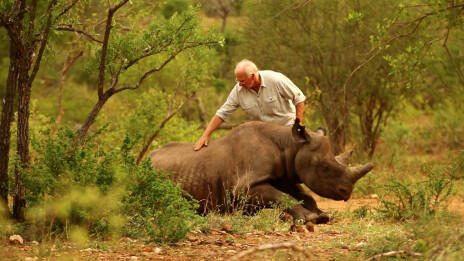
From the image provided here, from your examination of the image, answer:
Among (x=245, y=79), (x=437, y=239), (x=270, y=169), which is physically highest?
(x=245, y=79)

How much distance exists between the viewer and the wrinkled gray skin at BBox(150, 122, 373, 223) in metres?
8.62

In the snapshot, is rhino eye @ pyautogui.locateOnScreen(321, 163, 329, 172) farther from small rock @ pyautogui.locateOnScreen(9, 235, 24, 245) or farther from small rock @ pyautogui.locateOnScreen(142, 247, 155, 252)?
small rock @ pyautogui.locateOnScreen(9, 235, 24, 245)

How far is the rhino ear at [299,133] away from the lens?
8.72 metres

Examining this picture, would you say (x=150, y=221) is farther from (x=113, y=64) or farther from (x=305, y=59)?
(x=305, y=59)

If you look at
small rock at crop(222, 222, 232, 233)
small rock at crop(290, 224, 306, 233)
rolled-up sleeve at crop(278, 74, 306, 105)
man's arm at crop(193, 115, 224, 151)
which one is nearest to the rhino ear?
rolled-up sleeve at crop(278, 74, 306, 105)

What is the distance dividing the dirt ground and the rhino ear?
205cm

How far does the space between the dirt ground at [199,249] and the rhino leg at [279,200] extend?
1.37 m

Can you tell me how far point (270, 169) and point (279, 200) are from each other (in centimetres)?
52

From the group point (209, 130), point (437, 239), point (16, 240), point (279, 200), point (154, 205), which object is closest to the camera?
point (437, 239)

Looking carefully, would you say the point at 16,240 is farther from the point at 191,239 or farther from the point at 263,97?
the point at 263,97

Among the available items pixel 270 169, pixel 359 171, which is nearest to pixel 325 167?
pixel 359 171

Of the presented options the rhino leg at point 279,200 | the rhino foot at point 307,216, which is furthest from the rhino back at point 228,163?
the rhino foot at point 307,216

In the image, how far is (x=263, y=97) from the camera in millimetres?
9453

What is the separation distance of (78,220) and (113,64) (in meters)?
2.29
